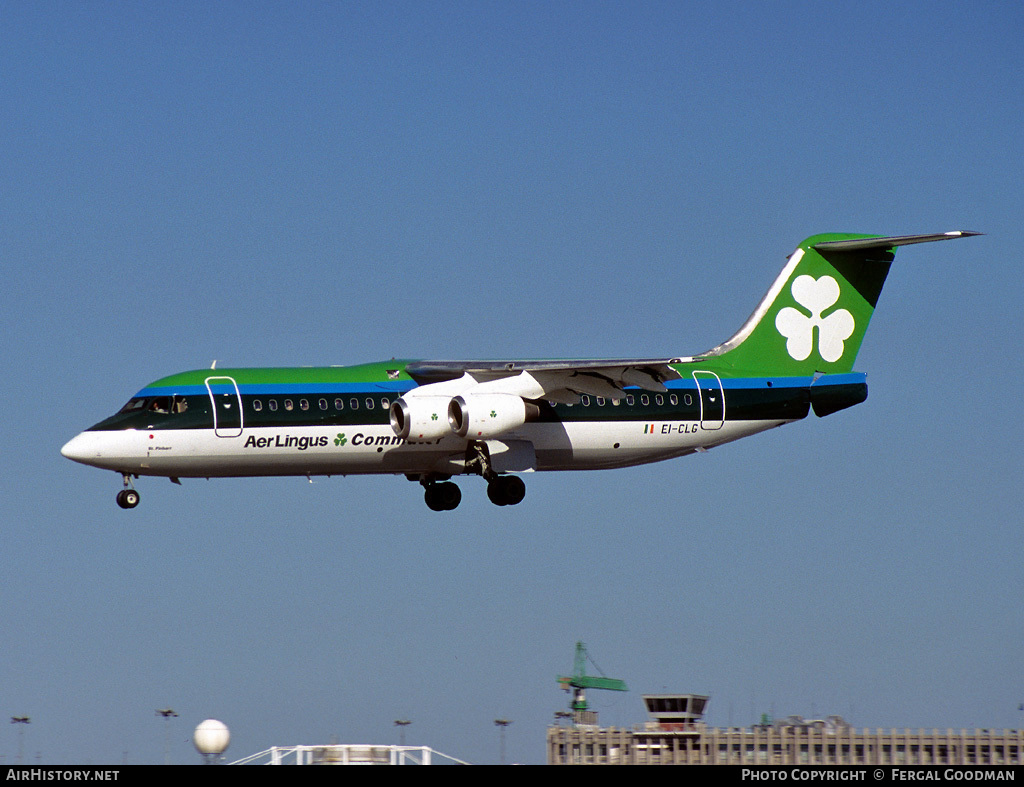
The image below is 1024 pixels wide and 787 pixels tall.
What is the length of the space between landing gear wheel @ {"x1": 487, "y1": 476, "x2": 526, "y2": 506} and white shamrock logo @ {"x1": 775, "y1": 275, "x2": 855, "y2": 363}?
802cm

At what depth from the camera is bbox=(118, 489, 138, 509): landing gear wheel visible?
114 ft

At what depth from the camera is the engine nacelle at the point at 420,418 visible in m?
34.3

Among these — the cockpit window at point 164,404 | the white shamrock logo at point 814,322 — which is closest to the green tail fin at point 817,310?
the white shamrock logo at point 814,322

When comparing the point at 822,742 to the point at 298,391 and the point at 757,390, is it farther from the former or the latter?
the point at 298,391

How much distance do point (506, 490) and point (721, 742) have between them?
4367cm

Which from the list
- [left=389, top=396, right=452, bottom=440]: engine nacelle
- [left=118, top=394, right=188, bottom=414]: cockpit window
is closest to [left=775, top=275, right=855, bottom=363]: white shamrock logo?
[left=389, top=396, right=452, bottom=440]: engine nacelle

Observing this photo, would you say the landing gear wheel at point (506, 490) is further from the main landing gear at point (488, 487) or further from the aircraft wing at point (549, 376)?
the aircraft wing at point (549, 376)

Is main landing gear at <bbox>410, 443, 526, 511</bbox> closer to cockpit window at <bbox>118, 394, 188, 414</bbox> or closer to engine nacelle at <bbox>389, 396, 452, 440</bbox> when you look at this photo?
engine nacelle at <bbox>389, 396, 452, 440</bbox>

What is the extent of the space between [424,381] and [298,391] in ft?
9.92

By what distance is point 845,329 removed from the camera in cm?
4091

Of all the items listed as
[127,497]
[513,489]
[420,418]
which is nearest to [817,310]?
[513,489]

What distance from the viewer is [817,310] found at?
134ft

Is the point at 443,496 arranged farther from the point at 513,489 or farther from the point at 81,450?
the point at 81,450
